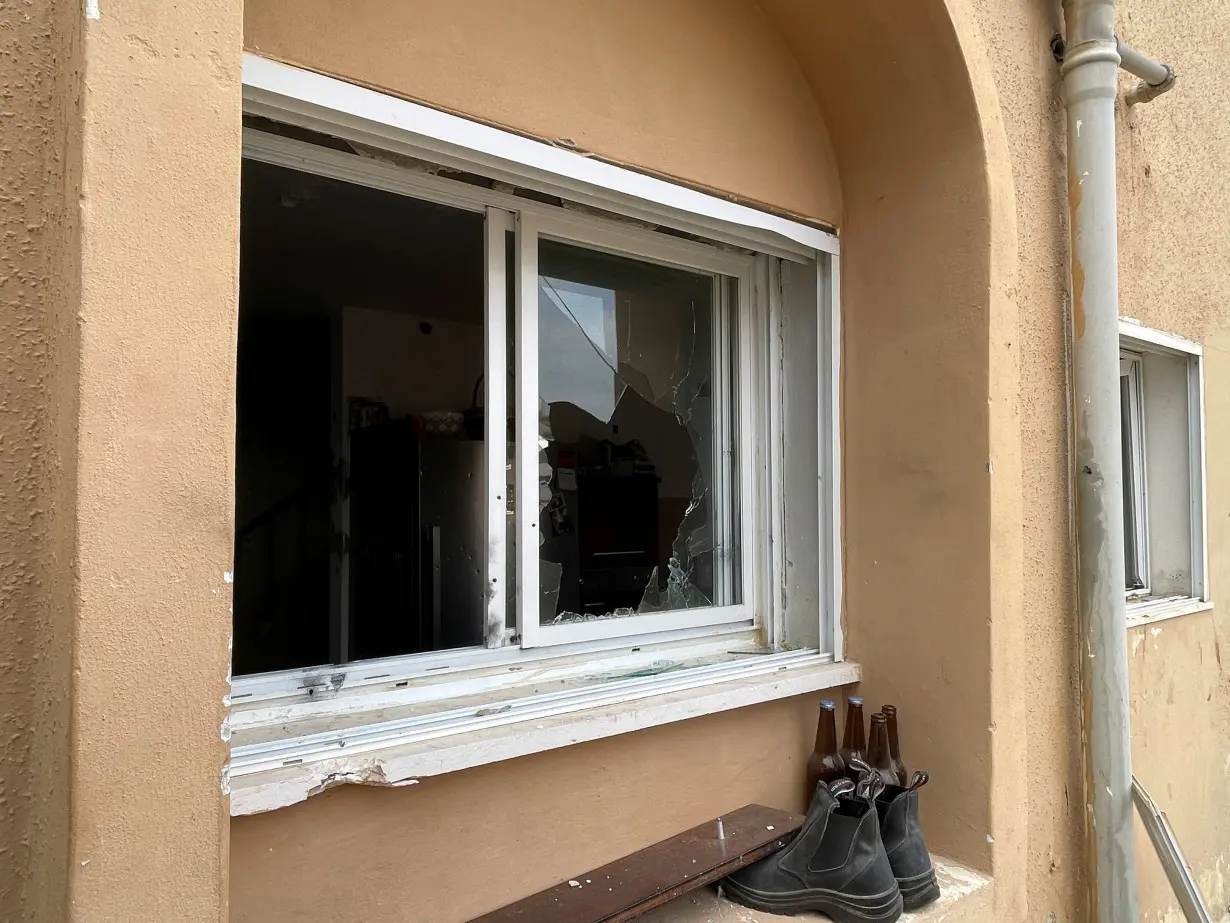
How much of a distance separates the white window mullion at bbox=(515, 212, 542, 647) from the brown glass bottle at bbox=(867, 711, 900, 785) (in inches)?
35.9

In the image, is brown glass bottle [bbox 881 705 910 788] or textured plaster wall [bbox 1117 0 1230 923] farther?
textured plaster wall [bbox 1117 0 1230 923]

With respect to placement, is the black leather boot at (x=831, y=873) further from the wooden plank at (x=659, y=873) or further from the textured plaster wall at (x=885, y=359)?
the textured plaster wall at (x=885, y=359)

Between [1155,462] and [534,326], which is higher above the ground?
[534,326]

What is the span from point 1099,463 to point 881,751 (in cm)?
102

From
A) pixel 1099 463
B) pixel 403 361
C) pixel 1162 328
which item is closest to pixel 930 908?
pixel 1099 463

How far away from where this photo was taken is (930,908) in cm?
196

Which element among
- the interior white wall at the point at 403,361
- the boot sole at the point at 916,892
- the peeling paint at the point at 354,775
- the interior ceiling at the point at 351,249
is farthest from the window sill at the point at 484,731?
the interior white wall at the point at 403,361

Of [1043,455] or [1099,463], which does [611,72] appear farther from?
[1099,463]

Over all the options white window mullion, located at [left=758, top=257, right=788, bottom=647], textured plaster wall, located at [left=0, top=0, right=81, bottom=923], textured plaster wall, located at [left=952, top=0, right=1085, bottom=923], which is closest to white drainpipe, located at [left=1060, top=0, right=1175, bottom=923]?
textured plaster wall, located at [left=952, top=0, right=1085, bottom=923]

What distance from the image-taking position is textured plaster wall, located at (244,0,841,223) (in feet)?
5.03

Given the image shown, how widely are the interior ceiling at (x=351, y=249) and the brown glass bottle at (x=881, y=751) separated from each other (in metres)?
1.50

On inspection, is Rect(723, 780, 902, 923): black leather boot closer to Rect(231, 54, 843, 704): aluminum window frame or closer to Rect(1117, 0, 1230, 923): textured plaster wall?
Rect(231, 54, 843, 704): aluminum window frame

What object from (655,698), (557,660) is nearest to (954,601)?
(655,698)

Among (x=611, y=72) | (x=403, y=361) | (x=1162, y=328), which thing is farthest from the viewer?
(x=403, y=361)
